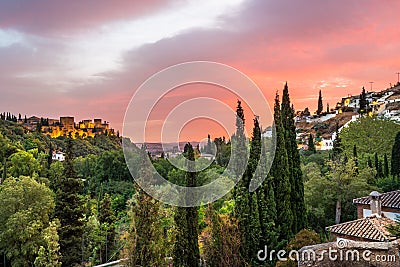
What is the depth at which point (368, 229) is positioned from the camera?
358 inches

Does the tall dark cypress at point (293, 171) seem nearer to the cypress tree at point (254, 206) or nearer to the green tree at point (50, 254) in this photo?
the cypress tree at point (254, 206)

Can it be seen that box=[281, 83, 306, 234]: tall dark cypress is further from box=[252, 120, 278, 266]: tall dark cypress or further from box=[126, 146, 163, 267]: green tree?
box=[126, 146, 163, 267]: green tree

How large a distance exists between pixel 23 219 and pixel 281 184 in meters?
11.2

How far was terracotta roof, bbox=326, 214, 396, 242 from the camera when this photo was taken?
8733mm

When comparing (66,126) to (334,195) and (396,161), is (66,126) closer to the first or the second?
(396,161)

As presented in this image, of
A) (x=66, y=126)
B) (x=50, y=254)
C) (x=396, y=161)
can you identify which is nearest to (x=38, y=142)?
(x=50, y=254)

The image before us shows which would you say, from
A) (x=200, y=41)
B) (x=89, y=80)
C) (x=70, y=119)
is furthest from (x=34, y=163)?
(x=70, y=119)

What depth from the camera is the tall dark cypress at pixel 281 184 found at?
12.7 meters

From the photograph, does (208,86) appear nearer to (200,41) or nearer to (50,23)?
(200,41)

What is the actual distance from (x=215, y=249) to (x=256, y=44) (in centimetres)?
954

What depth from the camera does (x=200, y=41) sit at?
13.5 metres

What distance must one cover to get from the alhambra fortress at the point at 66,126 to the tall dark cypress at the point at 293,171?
69.8 metres

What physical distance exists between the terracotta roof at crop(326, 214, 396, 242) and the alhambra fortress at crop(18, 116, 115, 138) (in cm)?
7485

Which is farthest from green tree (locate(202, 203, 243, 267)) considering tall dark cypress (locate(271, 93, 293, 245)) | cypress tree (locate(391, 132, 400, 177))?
cypress tree (locate(391, 132, 400, 177))
